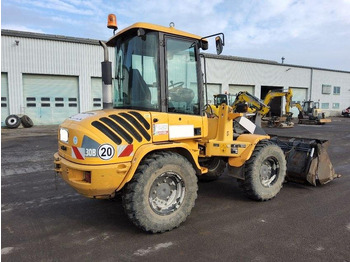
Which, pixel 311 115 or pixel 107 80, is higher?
pixel 107 80

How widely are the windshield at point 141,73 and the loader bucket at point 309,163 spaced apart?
3.46 m

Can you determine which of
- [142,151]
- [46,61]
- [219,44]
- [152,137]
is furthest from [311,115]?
[142,151]

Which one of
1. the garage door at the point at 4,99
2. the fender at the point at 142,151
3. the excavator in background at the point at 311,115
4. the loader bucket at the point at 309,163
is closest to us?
the fender at the point at 142,151

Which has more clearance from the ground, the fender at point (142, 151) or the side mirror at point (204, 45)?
the side mirror at point (204, 45)

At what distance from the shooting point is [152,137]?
3.63 m

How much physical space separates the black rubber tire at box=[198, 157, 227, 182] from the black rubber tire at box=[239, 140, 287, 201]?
66cm

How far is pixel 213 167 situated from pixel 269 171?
1.06m

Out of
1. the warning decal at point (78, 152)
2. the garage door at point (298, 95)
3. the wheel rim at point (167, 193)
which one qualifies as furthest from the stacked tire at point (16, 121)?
the garage door at point (298, 95)

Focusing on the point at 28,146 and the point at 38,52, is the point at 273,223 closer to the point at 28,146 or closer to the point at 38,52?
the point at 28,146

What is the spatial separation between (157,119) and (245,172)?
1.92m

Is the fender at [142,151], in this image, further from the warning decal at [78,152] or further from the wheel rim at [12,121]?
the wheel rim at [12,121]

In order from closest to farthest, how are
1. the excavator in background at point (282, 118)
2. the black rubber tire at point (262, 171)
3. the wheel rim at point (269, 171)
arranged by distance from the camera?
the black rubber tire at point (262, 171) → the wheel rim at point (269, 171) → the excavator in background at point (282, 118)

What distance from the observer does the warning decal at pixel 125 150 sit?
3328 millimetres

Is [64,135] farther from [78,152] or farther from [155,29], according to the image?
[155,29]
